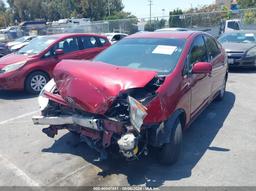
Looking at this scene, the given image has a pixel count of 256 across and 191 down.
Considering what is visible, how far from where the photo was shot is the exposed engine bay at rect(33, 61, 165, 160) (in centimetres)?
330

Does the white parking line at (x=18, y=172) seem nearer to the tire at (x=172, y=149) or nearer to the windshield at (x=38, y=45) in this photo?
the tire at (x=172, y=149)

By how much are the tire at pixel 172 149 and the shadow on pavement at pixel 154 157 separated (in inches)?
4.5

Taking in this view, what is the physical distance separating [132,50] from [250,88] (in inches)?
191

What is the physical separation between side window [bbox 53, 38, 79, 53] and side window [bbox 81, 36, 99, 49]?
29cm

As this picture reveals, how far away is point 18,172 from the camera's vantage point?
12.9 ft

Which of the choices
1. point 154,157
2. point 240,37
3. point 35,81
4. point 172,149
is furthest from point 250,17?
point 172,149

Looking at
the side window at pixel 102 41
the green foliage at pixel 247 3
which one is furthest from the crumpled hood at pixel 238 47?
the green foliage at pixel 247 3

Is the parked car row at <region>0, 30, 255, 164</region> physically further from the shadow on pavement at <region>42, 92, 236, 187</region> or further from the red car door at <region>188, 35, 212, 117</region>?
the shadow on pavement at <region>42, 92, 236, 187</region>

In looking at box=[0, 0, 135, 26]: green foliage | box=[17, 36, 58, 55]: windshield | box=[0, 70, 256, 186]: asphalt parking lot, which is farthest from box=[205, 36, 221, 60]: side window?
box=[0, 0, 135, 26]: green foliage

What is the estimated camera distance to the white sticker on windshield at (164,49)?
4.49 metres

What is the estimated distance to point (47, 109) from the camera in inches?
162

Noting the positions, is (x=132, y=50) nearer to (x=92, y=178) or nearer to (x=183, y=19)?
(x=92, y=178)

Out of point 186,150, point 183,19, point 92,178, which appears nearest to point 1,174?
point 92,178

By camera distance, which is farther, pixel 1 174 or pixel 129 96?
pixel 1 174
